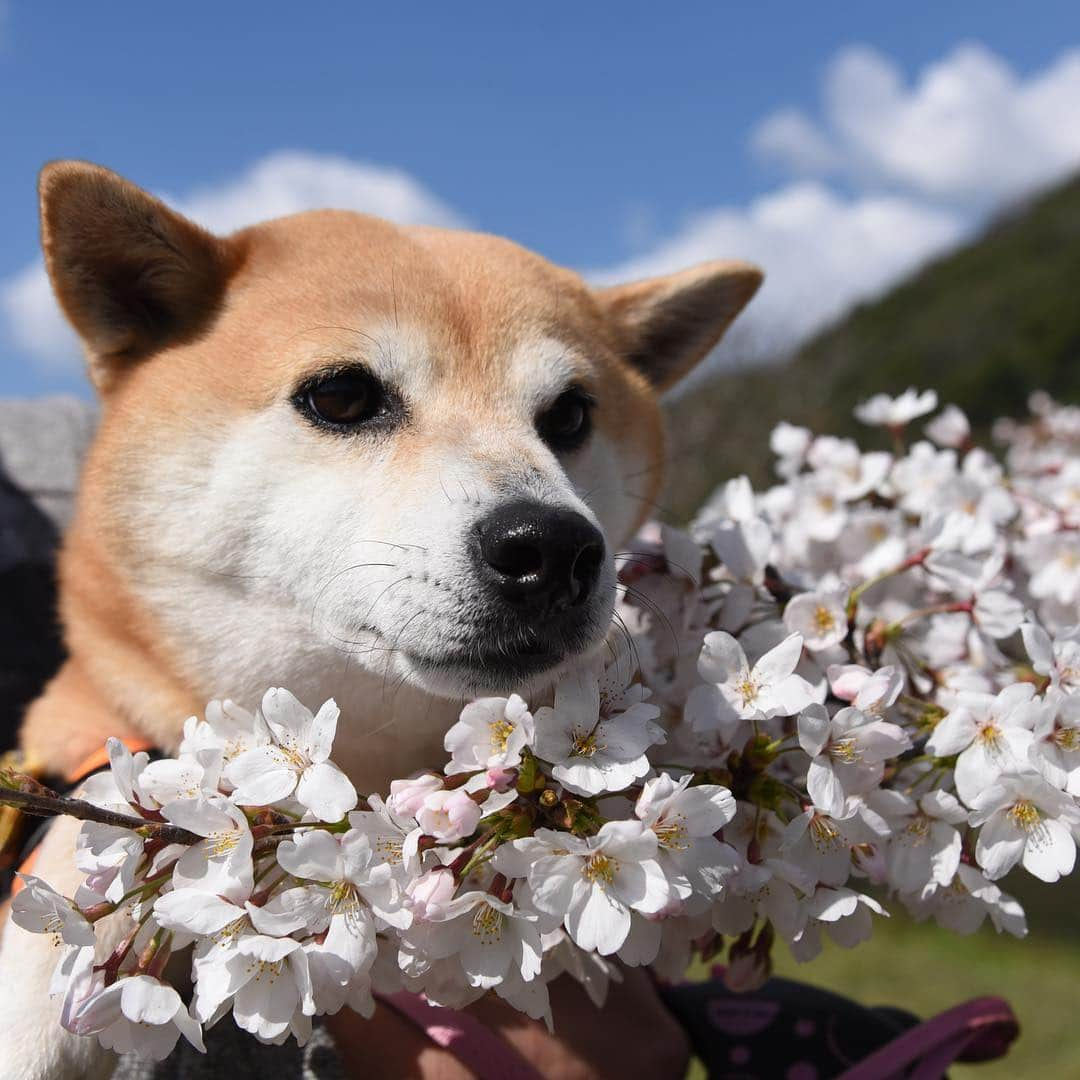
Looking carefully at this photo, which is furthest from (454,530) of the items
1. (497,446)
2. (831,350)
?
(831,350)

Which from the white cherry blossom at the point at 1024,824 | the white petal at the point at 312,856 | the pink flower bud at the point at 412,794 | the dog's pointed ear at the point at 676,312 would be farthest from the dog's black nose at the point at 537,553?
the dog's pointed ear at the point at 676,312

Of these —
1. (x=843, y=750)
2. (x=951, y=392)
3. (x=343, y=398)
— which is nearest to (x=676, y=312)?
(x=343, y=398)

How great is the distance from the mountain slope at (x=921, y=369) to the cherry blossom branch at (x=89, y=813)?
8.60 m

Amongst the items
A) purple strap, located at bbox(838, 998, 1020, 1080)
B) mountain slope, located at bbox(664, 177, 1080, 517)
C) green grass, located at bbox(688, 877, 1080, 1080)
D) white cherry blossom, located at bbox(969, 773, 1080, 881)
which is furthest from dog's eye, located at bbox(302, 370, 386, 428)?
mountain slope, located at bbox(664, 177, 1080, 517)

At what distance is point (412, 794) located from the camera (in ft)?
3.55

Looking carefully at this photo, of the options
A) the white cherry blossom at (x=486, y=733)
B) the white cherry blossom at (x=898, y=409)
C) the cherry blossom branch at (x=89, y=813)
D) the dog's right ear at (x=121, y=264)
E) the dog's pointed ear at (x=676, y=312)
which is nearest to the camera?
the cherry blossom branch at (x=89, y=813)

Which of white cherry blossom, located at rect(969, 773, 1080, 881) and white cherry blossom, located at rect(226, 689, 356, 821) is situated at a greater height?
white cherry blossom, located at rect(969, 773, 1080, 881)

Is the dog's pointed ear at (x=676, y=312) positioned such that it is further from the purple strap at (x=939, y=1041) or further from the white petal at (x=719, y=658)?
the purple strap at (x=939, y=1041)

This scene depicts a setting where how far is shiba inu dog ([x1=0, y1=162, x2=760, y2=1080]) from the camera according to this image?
137 centimetres

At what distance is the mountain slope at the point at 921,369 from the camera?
10.7m

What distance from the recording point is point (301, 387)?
5.31 ft

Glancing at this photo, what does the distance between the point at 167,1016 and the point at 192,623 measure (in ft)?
2.21

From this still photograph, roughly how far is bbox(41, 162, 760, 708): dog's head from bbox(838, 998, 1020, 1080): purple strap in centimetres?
75

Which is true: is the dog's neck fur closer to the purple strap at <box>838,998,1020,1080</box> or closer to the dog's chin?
the dog's chin
